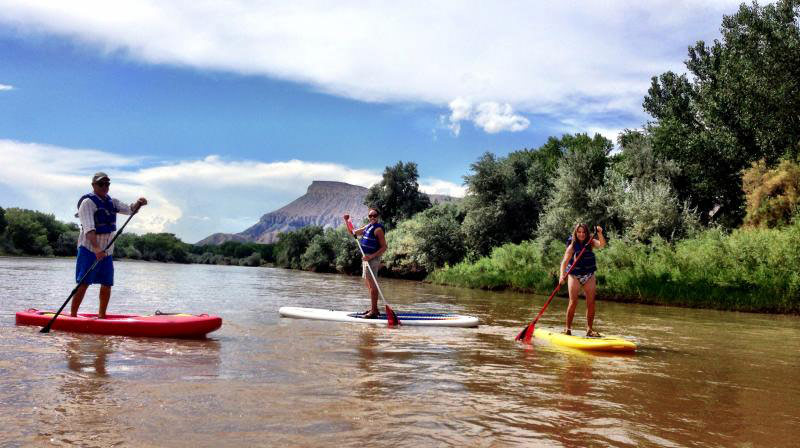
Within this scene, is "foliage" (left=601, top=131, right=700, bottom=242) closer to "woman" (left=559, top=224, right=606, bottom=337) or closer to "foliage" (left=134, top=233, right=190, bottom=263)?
"woman" (left=559, top=224, right=606, bottom=337)

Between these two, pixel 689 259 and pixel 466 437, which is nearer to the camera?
pixel 466 437

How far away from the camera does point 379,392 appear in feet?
17.2

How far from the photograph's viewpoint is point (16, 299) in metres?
13.7

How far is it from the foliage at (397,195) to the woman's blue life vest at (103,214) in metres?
55.1

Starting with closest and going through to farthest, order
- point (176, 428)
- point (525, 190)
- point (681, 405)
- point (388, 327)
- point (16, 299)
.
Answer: point (176, 428) → point (681, 405) → point (388, 327) → point (16, 299) → point (525, 190)

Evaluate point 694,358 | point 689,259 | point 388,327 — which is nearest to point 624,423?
point 694,358

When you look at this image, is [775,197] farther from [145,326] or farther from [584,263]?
[145,326]

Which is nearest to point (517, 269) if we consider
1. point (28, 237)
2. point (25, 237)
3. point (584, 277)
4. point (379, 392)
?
point (584, 277)

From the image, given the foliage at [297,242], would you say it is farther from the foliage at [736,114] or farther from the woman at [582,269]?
the woman at [582,269]

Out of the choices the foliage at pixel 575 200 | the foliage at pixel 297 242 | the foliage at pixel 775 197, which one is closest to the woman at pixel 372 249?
the foliage at pixel 775 197

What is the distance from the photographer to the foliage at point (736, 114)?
27.9 meters

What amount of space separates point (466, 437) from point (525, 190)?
1480 inches

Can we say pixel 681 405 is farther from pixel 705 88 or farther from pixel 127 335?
pixel 705 88

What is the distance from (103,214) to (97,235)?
32 cm
